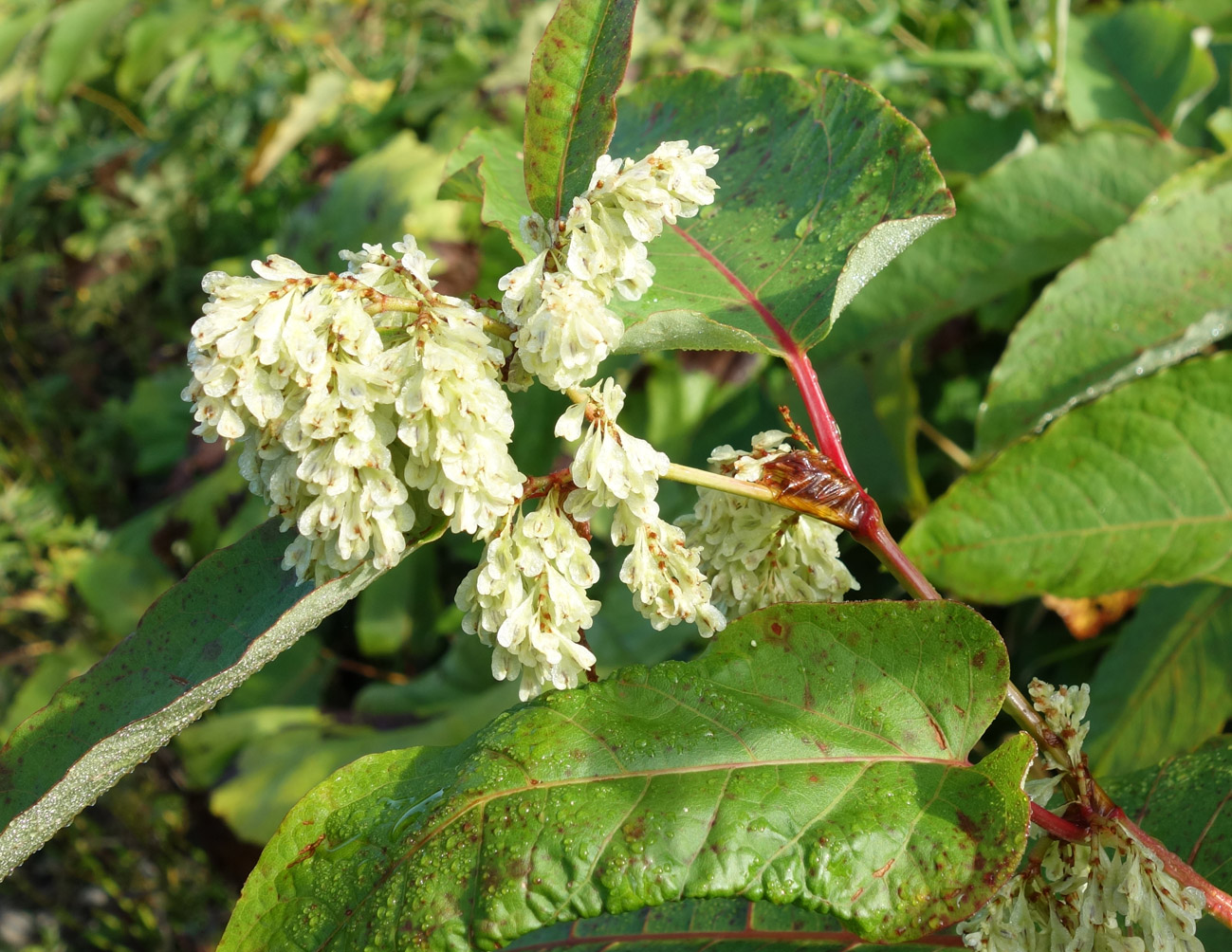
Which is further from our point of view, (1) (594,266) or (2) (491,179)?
(2) (491,179)

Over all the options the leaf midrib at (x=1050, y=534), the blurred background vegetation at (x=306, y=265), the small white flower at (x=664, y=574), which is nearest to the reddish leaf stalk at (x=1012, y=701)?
the small white flower at (x=664, y=574)

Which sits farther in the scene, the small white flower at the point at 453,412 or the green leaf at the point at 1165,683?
the green leaf at the point at 1165,683

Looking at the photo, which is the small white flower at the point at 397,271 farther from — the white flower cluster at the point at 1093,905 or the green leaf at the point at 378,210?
the green leaf at the point at 378,210

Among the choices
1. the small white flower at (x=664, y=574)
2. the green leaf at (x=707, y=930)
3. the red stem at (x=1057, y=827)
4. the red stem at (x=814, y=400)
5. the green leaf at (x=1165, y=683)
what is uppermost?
the red stem at (x=814, y=400)

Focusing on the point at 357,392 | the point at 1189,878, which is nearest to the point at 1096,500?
the point at 1189,878

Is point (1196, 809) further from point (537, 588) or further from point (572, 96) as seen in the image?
point (572, 96)

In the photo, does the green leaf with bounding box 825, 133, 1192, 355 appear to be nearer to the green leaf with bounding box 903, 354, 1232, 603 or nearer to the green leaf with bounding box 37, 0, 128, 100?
the green leaf with bounding box 903, 354, 1232, 603
